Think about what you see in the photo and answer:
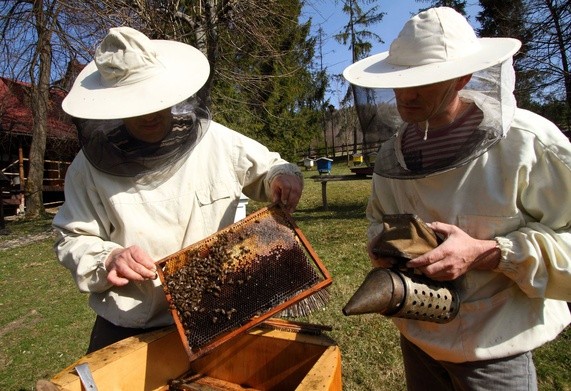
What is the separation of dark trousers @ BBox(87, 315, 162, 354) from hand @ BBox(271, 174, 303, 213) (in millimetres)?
782

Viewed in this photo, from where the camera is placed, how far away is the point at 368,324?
4.14 metres

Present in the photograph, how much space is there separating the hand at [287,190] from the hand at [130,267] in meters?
0.61

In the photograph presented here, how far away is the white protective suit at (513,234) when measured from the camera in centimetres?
139

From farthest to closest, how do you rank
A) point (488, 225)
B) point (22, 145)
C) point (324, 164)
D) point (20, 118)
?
1. point (324, 164)
2. point (22, 145)
3. point (20, 118)
4. point (488, 225)

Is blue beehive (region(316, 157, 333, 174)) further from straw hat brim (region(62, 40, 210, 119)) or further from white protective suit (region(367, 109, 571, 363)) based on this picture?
white protective suit (region(367, 109, 571, 363))

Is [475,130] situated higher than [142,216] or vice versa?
[475,130]

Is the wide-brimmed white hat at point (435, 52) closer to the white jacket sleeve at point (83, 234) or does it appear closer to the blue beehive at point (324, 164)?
the white jacket sleeve at point (83, 234)

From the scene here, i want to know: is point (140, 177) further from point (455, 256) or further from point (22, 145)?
point (22, 145)

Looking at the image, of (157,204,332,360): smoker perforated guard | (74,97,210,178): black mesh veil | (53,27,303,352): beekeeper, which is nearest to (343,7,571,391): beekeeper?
(157,204,332,360): smoker perforated guard

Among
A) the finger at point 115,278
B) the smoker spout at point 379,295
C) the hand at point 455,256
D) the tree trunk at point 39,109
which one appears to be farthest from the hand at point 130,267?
the tree trunk at point 39,109

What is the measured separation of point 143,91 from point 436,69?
1156 mm

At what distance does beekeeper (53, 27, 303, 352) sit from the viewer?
1793 millimetres

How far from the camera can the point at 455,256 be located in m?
1.39

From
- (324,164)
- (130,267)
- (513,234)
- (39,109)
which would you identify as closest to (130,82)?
(130,267)
